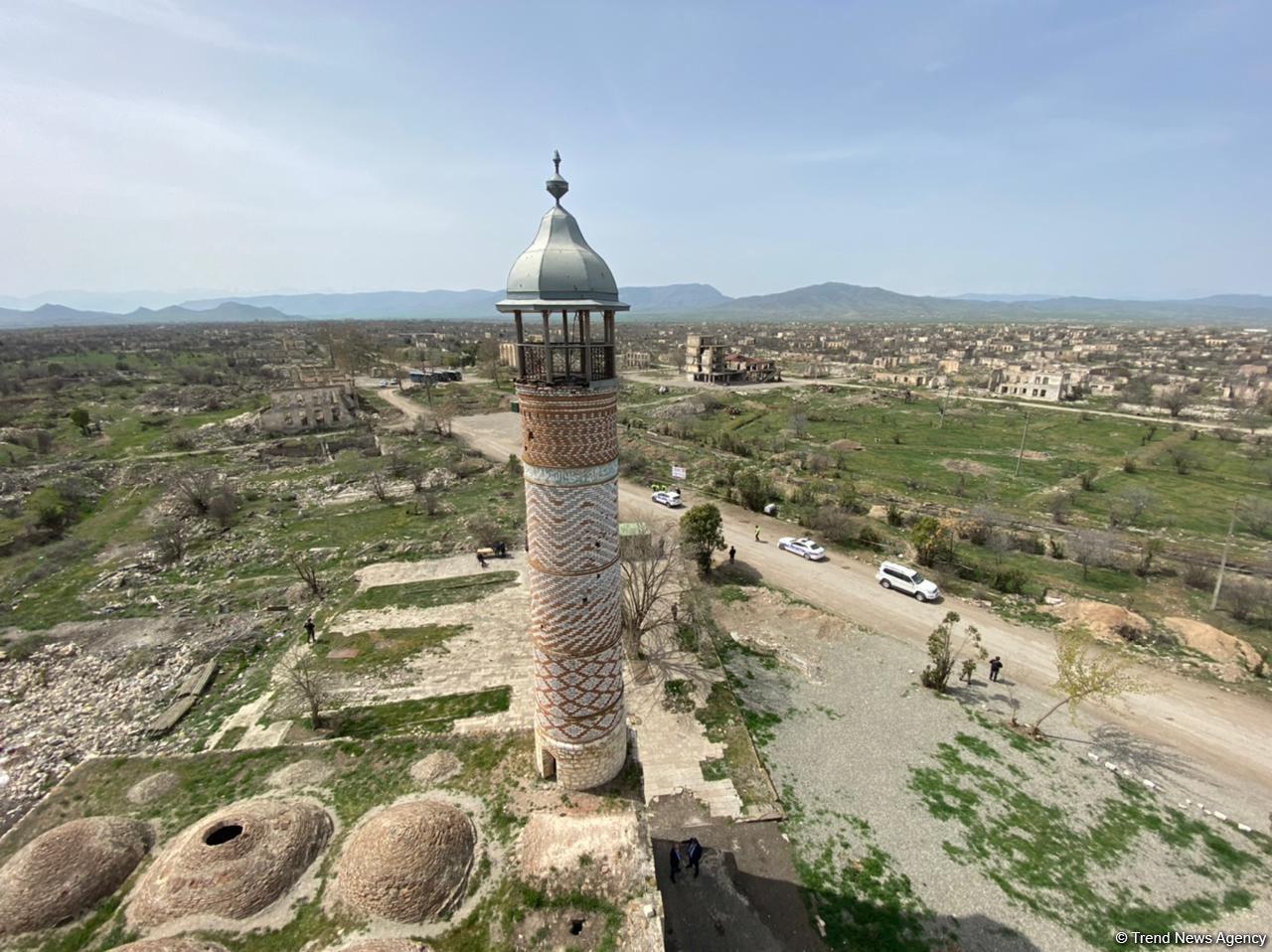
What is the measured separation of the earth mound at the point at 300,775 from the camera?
11.6m

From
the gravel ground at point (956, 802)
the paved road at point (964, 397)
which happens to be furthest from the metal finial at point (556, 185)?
the paved road at point (964, 397)

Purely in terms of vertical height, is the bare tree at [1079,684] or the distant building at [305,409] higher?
the distant building at [305,409]

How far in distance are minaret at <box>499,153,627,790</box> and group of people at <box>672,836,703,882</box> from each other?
3.33 metres

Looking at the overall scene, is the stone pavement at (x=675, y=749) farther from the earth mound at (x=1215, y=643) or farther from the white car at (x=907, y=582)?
the earth mound at (x=1215, y=643)

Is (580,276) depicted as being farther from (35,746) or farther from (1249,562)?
(1249,562)

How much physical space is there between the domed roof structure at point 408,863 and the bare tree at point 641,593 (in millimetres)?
10735

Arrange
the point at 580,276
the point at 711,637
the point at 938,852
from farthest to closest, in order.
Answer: the point at 711,637
the point at 938,852
the point at 580,276

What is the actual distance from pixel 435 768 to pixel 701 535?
57.4ft

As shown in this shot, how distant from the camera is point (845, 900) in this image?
12.0 meters

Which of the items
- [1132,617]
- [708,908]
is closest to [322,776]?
[708,908]

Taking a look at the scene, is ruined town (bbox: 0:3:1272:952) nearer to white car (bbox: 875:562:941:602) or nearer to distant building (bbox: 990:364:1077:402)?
white car (bbox: 875:562:941:602)

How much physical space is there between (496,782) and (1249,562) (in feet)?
134

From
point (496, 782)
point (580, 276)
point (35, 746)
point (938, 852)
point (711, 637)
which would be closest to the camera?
point (580, 276)

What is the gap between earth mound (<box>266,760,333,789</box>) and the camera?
11.6 m
